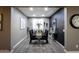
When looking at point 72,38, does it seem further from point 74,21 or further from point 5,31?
point 5,31

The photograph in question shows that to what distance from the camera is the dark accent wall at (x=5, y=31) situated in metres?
5.74

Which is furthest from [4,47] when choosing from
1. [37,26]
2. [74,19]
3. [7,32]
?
[37,26]

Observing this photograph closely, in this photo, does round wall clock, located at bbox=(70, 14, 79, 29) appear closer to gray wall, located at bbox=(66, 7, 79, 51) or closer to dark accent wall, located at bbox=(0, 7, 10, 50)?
gray wall, located at bbox=(66, 7, 79, 51)

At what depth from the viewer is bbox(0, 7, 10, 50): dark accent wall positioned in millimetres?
5738

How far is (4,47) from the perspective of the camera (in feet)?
18.8

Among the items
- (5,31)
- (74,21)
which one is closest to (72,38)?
(74,21)

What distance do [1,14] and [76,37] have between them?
11.7ft

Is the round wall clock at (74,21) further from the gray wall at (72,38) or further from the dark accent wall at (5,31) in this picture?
the dark accent wall at (5,31)

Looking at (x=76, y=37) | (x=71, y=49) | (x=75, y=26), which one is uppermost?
(x=75, y=26)

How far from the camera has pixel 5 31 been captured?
578cm

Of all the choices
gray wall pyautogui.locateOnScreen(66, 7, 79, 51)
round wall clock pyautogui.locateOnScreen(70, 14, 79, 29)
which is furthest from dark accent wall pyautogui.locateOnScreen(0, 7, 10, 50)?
round wall clock pyautogui.locateOnScreen(70, 14, 79, 29)
